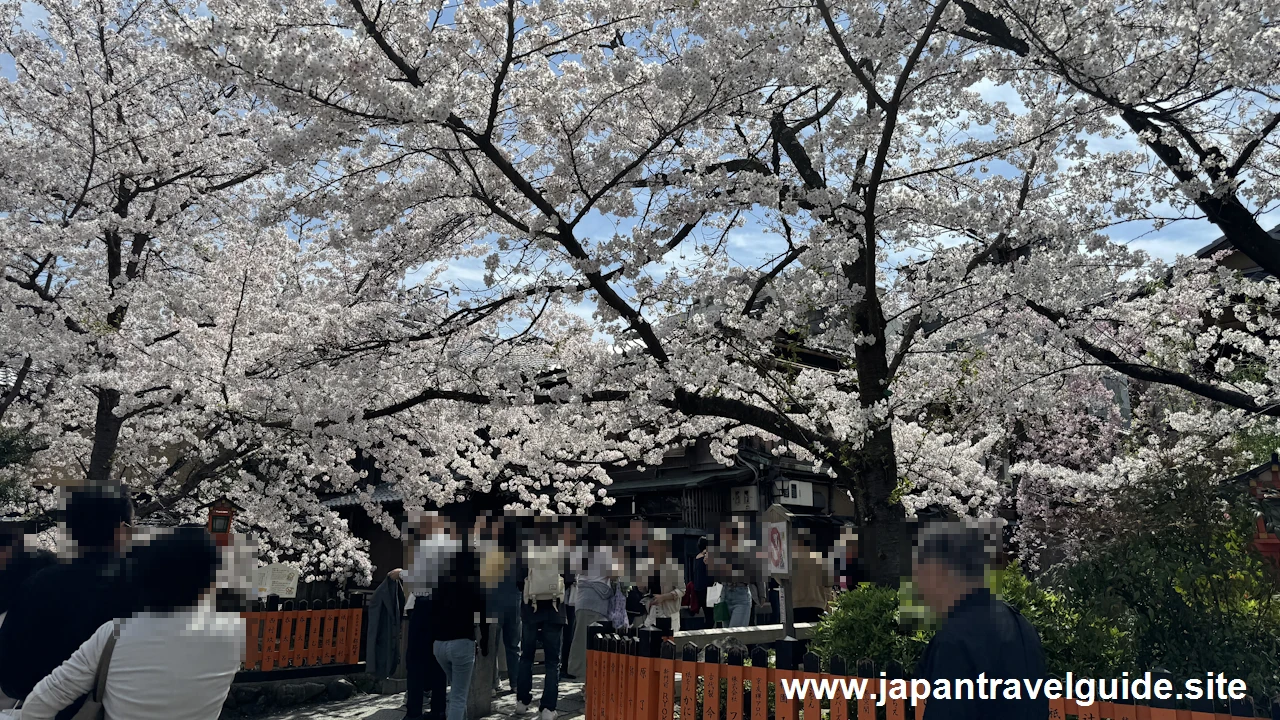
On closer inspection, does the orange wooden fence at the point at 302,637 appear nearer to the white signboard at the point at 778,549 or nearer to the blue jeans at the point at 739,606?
the blue jeans at the point at 739,606

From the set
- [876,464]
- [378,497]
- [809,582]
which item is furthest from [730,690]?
[378,497]

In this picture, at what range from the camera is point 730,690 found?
4875 millimetres

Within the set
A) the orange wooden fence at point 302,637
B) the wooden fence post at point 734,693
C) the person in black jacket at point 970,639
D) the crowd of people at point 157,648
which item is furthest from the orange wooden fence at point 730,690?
the orange wooden fence at point 302,637

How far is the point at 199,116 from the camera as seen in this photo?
434 inches

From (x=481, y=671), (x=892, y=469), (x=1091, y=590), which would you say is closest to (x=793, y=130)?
(x=892, y=469)

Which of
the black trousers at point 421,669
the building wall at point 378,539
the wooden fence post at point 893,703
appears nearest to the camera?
the wooden fence post at point 893,703

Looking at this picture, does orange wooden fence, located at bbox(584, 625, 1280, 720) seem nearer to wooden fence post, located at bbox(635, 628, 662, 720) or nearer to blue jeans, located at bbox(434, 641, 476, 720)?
wooden fence post, located at bbox(635, 628, 662, 720)

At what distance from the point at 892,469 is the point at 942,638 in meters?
4.80

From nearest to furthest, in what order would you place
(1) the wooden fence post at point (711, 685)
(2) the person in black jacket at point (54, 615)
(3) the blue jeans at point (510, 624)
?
1. (2) the person in black jacket at point (54, 615)
2. (1) the wooden fence post at point (711, 685)
3. (3) the blue jeans at point (510, 624)

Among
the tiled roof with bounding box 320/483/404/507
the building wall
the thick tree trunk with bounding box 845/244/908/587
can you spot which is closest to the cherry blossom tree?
the thick tree trunk with bounding box 845/244/908/587

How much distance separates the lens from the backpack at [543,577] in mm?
8703

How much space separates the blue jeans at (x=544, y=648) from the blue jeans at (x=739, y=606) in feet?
12.4

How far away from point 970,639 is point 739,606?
9.50 m

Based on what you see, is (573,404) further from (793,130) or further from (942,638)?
(942,638)
